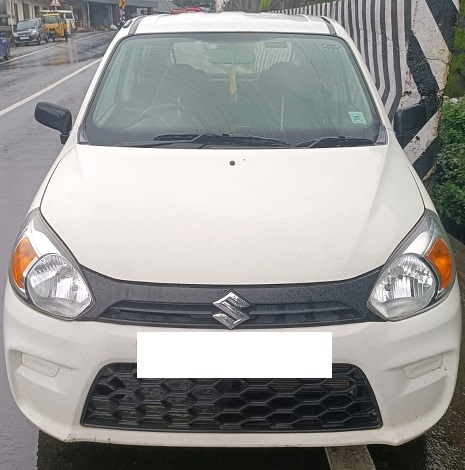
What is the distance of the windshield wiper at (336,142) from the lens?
10.0 ft

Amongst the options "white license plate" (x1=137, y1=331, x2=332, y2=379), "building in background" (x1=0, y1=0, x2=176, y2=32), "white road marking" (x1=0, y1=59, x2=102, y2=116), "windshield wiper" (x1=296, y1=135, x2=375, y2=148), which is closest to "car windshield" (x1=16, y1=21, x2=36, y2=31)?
"building in background" (x1=0, y1=0, x2=176, y2=32)

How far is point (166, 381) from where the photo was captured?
7.14ft

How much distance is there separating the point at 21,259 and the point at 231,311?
850 millimetres

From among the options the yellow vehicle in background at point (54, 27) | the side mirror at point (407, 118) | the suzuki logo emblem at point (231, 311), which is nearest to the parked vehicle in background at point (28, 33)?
the yellow vehicle in background at point (54, 27)

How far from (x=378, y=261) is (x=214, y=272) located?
573mm

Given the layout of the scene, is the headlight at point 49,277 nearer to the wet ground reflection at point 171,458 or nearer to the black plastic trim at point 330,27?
the wet ground reflection at point 171,458

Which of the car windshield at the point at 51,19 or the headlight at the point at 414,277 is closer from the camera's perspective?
the headlight at the point at 414,277

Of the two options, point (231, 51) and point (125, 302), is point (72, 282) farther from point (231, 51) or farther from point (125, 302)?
point (231, 51)

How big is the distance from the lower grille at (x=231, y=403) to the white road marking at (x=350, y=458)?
17.3 inches

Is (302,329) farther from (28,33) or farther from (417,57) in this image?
(28,33)

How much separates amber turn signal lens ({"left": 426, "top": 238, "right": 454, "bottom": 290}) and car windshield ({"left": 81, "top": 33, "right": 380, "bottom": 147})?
32.3 inches

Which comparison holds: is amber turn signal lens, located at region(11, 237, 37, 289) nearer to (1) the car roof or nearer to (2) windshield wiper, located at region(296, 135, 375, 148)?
(2) windshield wiper, located at region(296, 135, 375, 148)

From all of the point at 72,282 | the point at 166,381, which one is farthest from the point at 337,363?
the point at 72,282

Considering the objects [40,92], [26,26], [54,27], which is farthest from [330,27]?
[54,27]
